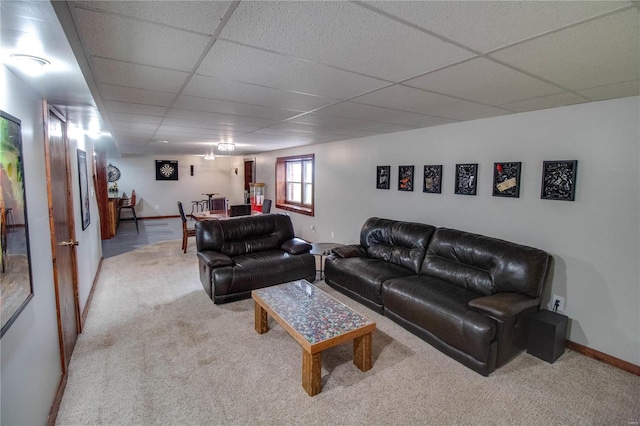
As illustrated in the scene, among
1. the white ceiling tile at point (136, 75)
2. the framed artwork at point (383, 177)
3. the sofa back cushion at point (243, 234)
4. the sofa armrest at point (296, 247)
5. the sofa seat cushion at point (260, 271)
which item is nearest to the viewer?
the white ceiling tile at point (136, 75)

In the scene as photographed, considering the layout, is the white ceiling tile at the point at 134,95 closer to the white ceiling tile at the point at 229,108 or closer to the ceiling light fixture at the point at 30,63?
the white ceiling tile at the point at 229,108

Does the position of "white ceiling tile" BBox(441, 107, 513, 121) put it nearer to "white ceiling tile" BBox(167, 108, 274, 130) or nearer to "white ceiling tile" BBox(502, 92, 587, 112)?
"white ceiling tile" BBox(502, 92, 587, 112)

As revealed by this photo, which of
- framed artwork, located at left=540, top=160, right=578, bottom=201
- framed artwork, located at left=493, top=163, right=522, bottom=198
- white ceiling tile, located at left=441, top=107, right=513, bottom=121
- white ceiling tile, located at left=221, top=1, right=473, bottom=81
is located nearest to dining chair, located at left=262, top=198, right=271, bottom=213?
white ceiling tile, located at left=441, top=107, right=513, bottom=121

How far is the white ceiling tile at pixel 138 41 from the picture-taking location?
1229 millimetres

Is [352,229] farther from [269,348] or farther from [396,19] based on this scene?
[396,19]

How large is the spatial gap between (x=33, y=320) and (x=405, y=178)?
3897mm

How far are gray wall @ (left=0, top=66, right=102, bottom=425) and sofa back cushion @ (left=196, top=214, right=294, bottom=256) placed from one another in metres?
2.04

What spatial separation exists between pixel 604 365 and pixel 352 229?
345 centimetres

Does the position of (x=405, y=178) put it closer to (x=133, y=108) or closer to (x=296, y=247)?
(x=296, y=247)

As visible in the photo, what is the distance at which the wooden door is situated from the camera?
2156 millimetres

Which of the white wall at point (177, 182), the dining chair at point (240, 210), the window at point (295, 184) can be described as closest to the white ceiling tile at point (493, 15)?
the window at point (295, 184)

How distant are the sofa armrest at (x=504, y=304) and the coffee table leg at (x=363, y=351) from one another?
2.91 feet

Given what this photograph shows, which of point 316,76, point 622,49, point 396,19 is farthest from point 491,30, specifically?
point 316,76

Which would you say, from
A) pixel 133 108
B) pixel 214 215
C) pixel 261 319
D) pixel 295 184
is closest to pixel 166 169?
pixel 214 215
